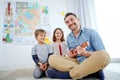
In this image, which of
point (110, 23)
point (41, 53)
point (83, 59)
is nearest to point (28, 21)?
point (41, 53)

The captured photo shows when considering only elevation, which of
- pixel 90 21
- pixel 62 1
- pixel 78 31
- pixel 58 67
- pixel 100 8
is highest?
pixel 62 1

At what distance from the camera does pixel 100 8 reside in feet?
10.1

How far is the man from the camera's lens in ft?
4.08

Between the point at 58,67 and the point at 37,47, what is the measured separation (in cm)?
58

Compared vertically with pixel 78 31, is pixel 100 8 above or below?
above

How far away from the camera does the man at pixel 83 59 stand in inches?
49.0

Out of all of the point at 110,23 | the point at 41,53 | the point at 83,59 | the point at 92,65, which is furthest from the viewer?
the point at 110,23

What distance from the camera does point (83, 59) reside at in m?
1.52

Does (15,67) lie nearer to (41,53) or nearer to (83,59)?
(41,53)

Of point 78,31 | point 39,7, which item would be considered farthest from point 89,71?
point 39,7

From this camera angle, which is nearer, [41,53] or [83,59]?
[83,59]

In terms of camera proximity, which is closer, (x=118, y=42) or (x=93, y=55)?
(x=93, y=55)

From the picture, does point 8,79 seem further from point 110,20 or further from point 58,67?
point 110,20

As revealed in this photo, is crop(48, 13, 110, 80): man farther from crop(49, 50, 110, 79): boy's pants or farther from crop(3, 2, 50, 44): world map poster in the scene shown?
crop(3, 2, 50, 44): world map poster
